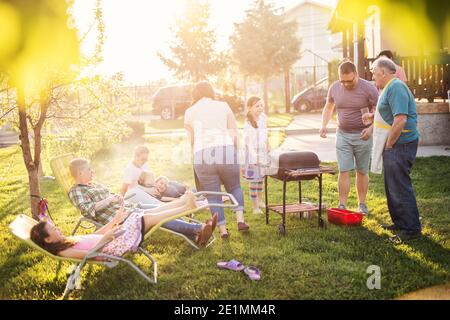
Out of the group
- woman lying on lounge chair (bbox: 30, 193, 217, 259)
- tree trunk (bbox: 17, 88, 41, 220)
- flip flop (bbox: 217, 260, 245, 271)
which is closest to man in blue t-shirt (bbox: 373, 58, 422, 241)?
flip flop (bbox: 217, 260, 245, 271)

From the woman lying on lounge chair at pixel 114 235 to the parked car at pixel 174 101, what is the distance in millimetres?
20562

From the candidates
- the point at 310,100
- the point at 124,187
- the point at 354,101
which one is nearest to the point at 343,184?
the point at 354,101

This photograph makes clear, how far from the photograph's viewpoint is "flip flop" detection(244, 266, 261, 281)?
4.62 metres

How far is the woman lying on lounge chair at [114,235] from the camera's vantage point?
4.48 m

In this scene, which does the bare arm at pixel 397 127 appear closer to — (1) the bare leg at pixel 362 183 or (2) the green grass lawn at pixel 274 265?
(2) the green grass lawn at pixel 274 265

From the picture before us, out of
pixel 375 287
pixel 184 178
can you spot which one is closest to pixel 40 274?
pixel 375 287

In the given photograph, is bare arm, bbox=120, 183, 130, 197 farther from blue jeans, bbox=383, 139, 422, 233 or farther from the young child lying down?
blue jeans, bbox=383, 139, 422, 233

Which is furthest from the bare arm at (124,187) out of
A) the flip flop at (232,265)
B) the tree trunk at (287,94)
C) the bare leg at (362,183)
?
the tree trunk at (287,94)

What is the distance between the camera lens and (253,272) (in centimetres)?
469

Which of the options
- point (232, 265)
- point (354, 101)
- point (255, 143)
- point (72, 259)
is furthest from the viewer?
point (255, 143)

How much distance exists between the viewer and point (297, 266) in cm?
491

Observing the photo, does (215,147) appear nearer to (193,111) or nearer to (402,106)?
(193,111)

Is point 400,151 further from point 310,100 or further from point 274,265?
point 310,100

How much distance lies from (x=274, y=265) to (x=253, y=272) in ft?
1.15
